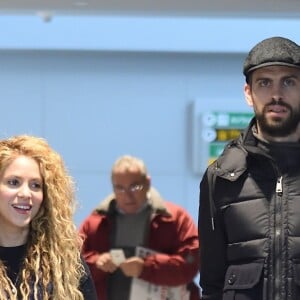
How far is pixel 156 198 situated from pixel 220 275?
201cm

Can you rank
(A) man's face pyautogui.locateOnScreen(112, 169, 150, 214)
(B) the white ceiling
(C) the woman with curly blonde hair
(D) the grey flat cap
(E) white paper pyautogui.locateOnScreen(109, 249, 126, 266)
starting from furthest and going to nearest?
(A) man's face pyautogui.locateOnScreen(112, 169, 150, 214)
(E) white paper pyautogui.locateOnScreen(109, 249, 126, 266)
(B) the white ceiling
(D) the grey flat cap
(C) the woman with curly blonde hair

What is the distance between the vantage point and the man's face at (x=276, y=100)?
414cm

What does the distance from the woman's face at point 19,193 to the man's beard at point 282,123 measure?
0.89 meters

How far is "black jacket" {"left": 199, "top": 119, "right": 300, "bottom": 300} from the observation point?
409 centimetres

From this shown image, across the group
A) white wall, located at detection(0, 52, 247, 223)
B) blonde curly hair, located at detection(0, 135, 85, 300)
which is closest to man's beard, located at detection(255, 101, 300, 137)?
blonde curly hair, located at detection(0, 135, 85, 300)

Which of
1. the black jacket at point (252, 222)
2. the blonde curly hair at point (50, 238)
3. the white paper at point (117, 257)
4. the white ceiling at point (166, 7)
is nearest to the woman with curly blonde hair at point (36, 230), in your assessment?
the blonde curly hair at point (50, 238)

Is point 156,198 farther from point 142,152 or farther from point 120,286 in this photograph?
point 142,152

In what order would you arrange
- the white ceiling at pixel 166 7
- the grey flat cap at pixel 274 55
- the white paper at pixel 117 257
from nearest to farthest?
1. the grey flat cap at pixel 274 55
2. the white ceiling at pixel 166 7
3. the white paper at pixel 117 257

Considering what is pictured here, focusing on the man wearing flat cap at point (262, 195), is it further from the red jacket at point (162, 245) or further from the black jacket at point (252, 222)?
the red jacket at point (162, 245)

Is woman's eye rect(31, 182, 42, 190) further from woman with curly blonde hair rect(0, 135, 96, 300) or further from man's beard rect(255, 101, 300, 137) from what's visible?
man's beard rect(255, 101, 300, 137)

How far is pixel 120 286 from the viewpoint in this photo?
618 centimetres

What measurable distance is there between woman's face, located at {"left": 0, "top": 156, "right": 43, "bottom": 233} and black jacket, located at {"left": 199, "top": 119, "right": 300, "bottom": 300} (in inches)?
26.9

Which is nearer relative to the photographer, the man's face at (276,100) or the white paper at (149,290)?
the man's face at (276,100)

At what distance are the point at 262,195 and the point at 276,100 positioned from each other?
37 cm
